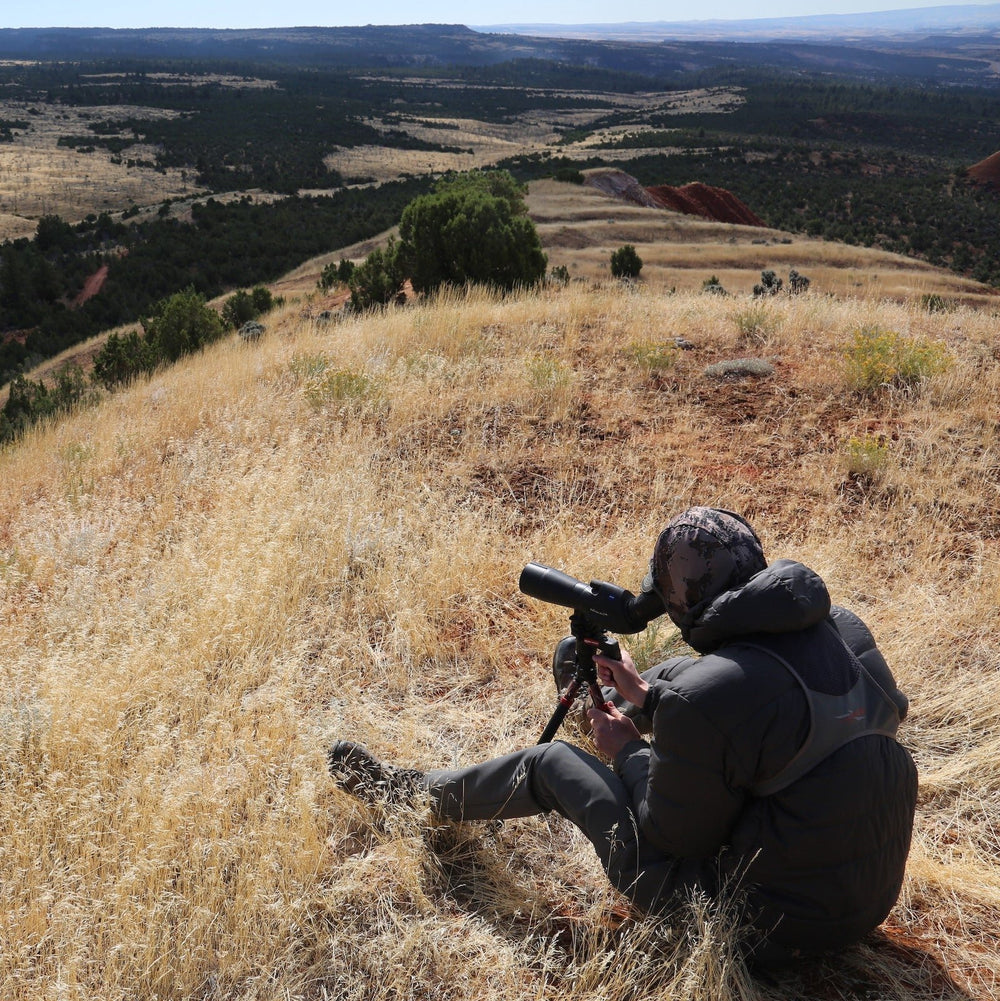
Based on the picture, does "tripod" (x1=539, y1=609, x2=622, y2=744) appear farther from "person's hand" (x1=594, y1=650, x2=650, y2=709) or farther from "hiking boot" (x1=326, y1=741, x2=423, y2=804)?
"hiking boot" (x1=326, y1=741, x2=423, y2=804)

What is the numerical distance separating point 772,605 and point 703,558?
215mm

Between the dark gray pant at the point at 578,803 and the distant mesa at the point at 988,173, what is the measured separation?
69.4 metres

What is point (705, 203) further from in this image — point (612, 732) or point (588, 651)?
point (612, 732)

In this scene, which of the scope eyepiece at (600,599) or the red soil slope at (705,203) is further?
the red soil slope at (705,203)

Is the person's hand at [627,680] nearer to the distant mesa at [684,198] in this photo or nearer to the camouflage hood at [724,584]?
the camouflage hood at [724,584]

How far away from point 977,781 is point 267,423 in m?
4.97

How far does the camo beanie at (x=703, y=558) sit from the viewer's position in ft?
6.89

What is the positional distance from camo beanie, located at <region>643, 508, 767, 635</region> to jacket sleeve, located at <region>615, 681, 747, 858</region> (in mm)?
238

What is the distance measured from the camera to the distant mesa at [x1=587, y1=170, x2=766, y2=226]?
43312 mm

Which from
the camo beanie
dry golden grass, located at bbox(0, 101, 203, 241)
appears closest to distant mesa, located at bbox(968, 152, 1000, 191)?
dry golden grass, located at bbox(0, 101, 203, 241)

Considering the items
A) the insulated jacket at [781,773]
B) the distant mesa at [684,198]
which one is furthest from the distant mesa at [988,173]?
the insulated jacket at [781,773]

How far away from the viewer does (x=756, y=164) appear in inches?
2458

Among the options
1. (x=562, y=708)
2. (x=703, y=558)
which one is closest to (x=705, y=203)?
(x=562, y=708)

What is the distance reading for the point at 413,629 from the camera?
3.76 meters
